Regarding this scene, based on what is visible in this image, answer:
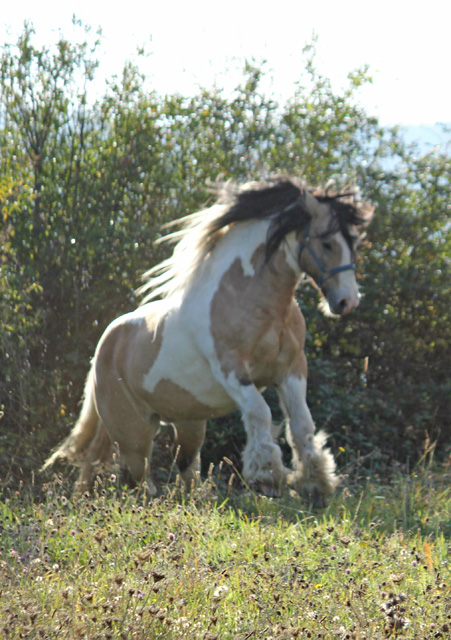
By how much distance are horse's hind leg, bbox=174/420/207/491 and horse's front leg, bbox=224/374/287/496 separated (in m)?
1.12

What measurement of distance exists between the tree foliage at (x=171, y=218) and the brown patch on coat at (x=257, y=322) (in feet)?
5.27

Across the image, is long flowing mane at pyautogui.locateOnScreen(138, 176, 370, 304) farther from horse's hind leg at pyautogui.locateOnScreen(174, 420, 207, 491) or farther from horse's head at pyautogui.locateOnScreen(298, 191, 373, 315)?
horse's hind leg at pyautogui.locateOnScreen(174, 420, 207, 491)

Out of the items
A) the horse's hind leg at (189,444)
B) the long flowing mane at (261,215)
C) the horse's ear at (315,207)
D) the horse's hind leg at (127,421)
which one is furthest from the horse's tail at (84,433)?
the horse's ear at (315,207)

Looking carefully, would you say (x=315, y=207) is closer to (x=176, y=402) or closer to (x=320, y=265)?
(x=320, y=265)

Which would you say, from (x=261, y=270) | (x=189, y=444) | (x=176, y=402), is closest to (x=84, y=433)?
(x=189, y=444)

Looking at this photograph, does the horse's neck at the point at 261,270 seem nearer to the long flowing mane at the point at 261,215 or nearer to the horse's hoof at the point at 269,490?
the long flowing mane at the point at 261,215

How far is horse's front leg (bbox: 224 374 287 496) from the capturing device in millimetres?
4762

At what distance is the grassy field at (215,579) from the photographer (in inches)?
110

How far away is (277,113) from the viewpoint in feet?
30.0

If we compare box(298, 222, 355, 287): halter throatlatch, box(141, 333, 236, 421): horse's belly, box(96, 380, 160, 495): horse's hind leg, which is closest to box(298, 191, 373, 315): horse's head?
box(298, 222, 355, 287): halter throatlatch

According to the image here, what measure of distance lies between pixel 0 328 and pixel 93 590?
4446 millimetres

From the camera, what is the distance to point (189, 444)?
20.5 feet

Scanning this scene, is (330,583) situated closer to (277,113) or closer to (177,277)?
(177,277)

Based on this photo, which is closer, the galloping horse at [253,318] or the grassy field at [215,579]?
the grassy field at [215,579]
